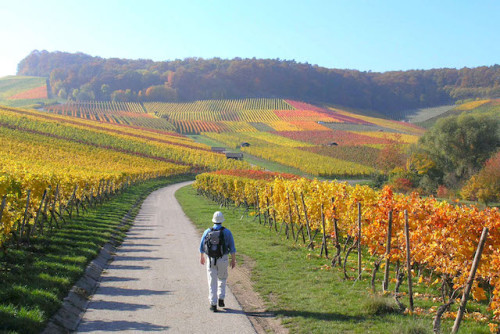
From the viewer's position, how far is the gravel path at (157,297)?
8.47 metres

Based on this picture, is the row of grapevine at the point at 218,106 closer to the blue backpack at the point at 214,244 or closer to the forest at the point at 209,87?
the forest at the point at 209,87

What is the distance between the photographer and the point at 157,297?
33.9 ft

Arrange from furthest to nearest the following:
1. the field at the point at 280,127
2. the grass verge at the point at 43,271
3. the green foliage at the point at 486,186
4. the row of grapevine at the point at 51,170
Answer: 1. the field at the point at 280,127
2. the green foliage at the point at 486,186
3. the row of grapevine at the point at 51,170
4. the grass verge at the point at 43,271

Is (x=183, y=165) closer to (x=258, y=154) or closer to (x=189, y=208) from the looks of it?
(x=258, y=154)

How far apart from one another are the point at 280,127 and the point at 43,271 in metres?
126

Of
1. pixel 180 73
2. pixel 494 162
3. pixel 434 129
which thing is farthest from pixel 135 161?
pixel 180 73

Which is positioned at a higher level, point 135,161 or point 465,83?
point 465,83

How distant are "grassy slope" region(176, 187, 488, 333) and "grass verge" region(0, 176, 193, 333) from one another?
4259 mm

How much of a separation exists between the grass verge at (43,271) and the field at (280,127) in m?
62.1

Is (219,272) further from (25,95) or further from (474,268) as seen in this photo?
(25,95)

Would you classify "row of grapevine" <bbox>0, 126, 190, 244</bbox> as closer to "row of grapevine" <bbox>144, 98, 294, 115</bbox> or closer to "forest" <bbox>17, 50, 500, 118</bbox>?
"row of grapevine" <bbox>144, 98, 294, 115</bbox>

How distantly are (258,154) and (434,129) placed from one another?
4171cm

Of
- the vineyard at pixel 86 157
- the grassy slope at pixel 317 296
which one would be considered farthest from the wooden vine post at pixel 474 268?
the vineyard at pixel 86 157

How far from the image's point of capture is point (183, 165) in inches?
3056
